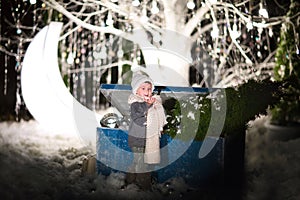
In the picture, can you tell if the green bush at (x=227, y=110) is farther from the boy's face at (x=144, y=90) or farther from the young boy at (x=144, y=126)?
the boy's face at (x=144, y=90)

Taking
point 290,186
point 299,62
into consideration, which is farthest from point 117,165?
point 299,62

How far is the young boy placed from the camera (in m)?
4.02

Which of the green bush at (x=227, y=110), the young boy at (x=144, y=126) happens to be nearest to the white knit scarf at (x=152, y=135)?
the young boy at (x=144, y=126)

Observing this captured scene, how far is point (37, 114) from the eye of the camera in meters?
6.29

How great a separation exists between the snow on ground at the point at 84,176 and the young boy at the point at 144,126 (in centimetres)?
19

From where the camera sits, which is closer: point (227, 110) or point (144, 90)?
point (144, 90)

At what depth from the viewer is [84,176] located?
4.40 metres

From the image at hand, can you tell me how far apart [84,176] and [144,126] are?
879 millimetres

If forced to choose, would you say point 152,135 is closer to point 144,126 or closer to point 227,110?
point 144,126

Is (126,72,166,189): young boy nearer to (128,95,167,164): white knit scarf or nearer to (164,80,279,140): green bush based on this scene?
(128,95,167,164): white knit scarf

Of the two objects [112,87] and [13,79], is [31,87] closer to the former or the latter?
[112,87]

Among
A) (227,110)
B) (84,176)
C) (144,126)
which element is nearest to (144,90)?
(144,126)

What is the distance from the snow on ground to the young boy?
0.19 m

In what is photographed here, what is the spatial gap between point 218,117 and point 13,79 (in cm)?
589
